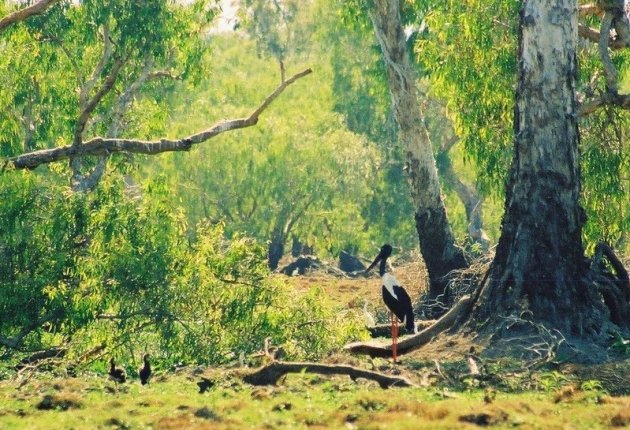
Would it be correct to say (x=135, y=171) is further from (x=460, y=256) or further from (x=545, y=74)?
Result: (x=545, y=74)

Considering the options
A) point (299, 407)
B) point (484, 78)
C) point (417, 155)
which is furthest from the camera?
point (417, 155)

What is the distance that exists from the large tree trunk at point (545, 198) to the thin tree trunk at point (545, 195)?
0.01 m

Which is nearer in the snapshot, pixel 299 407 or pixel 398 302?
pixel 299 407

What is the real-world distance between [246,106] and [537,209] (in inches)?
1603

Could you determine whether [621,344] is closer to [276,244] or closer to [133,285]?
[133,285]

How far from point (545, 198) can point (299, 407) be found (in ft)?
22.5

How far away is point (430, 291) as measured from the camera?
27375mm

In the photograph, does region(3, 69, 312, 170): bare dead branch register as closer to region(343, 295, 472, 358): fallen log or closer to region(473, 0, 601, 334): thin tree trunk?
region(473, 0, 601, 334): thin tree trunk

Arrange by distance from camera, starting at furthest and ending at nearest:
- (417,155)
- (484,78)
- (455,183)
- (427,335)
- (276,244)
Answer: (455,183), (276,244), (417,155), (484,78), (427,335)

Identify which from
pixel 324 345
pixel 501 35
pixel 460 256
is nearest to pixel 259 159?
pixel 460 256

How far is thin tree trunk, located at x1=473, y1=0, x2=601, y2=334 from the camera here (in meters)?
19.6

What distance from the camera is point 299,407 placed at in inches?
557

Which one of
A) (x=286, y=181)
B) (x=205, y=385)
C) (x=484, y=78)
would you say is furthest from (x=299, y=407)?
(x=286, y=181)

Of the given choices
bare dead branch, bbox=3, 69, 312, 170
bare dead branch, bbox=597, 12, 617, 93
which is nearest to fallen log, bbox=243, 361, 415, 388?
bare dead branch, bbox=3, 69, 312, 170
